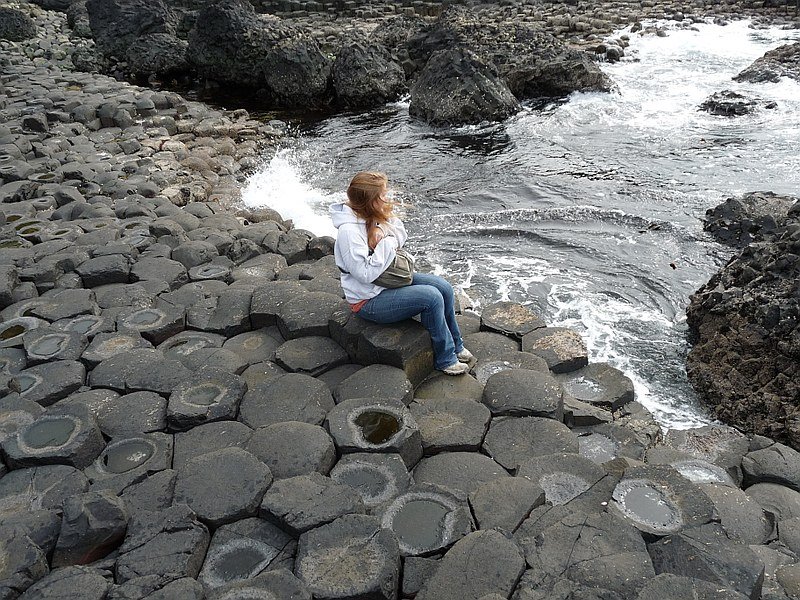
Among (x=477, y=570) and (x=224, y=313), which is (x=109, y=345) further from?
(x=477, y=570)

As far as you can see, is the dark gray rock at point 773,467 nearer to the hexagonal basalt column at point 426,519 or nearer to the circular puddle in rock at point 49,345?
the hexagonal basalt column at point 426,519

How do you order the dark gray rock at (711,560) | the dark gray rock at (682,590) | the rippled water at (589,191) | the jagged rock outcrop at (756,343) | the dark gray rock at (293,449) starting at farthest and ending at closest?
the rippled water at (589,191) < the jagged rock outcrop at (756,343) < the dark gray rock at (293,449) < the dark gray rock at (711,560) < the dark gray rock at (682,590)

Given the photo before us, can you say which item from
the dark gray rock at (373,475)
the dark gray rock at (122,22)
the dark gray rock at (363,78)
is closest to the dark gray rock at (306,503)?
the dark gray rock at (373,475)

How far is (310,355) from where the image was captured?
502 centimetres

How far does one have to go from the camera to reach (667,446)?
4.66 metres

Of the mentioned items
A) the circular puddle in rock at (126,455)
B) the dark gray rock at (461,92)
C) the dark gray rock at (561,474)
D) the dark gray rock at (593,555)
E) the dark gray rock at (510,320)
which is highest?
the dark gray rock at (593,555)

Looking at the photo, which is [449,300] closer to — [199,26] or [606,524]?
[606,524]

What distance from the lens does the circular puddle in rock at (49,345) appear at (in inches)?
197

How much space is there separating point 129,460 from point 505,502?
2.22m

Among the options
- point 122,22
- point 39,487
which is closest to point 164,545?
point 39,487

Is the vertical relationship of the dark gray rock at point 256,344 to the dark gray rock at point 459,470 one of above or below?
below

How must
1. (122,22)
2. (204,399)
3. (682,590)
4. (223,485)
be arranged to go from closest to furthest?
(682,590)
(223,485)
(204,399)
(122,22)

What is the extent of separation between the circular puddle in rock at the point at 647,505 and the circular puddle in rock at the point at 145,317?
3.77 m

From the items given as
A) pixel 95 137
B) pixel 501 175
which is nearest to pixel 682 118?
pixel 501 175
